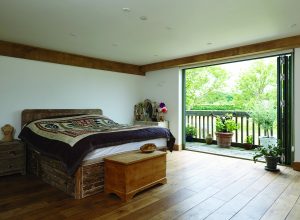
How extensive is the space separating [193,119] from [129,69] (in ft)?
9.44

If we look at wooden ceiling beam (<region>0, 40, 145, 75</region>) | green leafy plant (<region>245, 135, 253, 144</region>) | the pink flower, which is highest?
Result: wooden ceiling beam (<region>0, 40, 145, 75</region>)

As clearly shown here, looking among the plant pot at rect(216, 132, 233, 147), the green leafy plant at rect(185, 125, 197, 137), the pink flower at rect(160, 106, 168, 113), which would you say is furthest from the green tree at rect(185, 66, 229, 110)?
the pink flower at rect(160, 106, 168, 113)

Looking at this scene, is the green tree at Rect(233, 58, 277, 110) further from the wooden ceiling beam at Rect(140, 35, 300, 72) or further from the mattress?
the mattress

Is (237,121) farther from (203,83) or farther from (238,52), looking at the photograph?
(203,83)

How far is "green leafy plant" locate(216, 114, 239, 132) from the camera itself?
6195 millimetres

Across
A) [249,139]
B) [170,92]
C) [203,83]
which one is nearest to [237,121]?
[249,139]

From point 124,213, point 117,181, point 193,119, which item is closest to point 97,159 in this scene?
point 117,181

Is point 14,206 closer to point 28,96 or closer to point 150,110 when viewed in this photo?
point 28,96

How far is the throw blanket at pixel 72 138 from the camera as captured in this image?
99.5 inches

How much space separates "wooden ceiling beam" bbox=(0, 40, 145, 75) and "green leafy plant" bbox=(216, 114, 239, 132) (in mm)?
2966

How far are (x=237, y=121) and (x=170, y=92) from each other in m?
2.32

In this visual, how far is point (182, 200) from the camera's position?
2529 mm

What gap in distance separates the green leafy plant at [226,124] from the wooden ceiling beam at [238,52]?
224cm

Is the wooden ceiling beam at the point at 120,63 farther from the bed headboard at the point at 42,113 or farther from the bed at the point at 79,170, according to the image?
the bed at the point at 79,170
